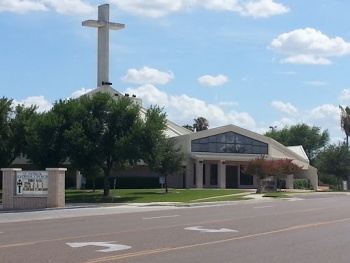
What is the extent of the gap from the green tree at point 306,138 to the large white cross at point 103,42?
134 ft

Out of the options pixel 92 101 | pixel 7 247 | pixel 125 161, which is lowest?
pixel 7 247

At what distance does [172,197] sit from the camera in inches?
1826

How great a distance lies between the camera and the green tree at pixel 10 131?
51.8 meters

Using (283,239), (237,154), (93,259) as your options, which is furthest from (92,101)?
(93,259)

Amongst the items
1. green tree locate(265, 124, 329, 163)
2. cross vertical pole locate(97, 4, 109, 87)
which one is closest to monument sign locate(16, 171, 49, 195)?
cross vertical pole locate(97, 4, 109, 87)

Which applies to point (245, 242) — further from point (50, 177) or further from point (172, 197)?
point (172, 197)

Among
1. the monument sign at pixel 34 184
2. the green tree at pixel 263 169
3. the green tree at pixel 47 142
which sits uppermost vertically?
the green tree at pixel 47 142

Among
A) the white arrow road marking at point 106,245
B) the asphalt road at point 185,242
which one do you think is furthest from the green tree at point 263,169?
the white arrow road marking at point 106,245

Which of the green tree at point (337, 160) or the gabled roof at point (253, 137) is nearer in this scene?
the gabled roof at point (253, 137)

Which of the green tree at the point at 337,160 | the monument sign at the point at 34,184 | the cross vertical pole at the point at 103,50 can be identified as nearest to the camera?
the monument sign at the point at 34,184

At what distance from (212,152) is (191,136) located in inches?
114

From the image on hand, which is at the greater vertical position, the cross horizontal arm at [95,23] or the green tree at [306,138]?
the cross horizontal arm at [95,23]

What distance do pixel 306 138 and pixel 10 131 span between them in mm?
67439

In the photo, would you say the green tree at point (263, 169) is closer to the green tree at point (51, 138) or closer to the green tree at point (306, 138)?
the green tree at point (51, 138)
